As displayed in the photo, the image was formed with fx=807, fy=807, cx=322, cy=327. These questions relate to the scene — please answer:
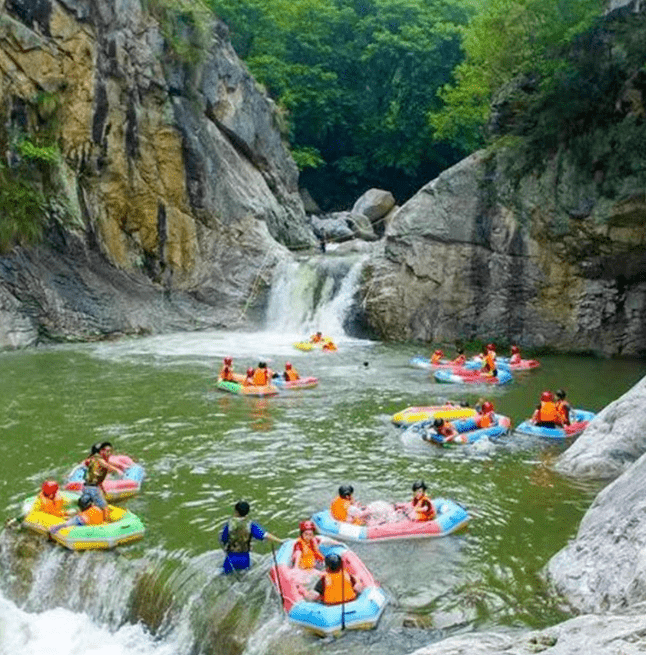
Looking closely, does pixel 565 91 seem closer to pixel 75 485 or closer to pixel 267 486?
pixel 267 486

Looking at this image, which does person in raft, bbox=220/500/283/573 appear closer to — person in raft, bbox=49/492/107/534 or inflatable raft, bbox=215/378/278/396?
person in raft, bbox=49/492/107/534

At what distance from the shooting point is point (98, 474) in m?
12.0

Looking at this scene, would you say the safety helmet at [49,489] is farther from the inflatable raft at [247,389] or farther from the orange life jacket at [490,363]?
the orange life jacket at [490,363]

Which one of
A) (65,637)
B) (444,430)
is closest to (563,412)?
(444,430)

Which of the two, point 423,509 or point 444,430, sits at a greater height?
point 444,430

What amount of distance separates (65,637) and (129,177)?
21766 mm

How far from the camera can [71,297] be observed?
2742 cm

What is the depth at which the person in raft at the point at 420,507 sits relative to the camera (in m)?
11.4

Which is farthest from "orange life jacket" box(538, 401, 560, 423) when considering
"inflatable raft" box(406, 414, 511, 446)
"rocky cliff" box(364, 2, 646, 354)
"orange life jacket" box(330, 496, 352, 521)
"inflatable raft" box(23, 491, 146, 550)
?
"rocky cliff" box(364, 2, 646, 354)

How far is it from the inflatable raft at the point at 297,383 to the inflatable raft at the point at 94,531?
359 inches

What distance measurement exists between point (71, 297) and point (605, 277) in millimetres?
17900

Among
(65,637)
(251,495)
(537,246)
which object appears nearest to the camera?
(65,637)

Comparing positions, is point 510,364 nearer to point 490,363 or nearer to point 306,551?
point 490,363

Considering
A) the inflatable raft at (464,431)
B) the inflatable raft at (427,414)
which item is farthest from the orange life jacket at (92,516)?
the inflatable raft at (427,414)
